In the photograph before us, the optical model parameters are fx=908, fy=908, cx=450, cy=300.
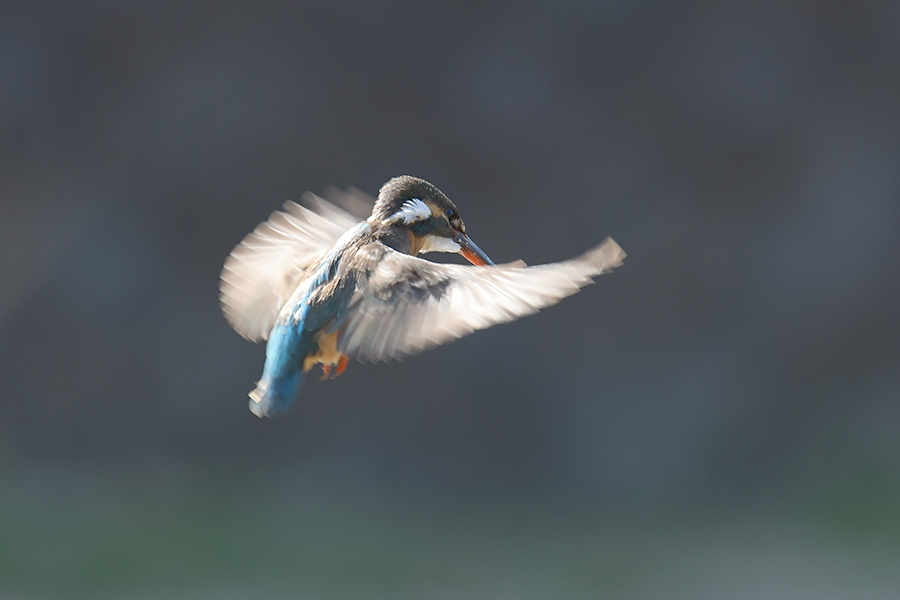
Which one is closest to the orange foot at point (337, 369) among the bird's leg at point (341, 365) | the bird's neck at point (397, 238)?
the bird's leg at point (341, 365)

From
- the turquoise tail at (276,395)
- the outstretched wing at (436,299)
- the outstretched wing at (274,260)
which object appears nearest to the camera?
the outstretched wing at (436,299)

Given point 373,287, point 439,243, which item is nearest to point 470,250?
point 439,243

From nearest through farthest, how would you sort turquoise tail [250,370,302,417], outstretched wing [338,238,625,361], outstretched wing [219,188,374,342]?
outstretched wing [338,238,625,361] < turquoise tail [250,370,302,417] < outstretched wing [219,188,374,342]

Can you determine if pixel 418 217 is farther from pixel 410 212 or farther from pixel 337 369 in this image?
pixel 337 369

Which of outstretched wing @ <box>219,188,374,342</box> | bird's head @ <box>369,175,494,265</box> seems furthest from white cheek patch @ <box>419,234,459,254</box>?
outstretched wing @ <box>219,188,374,342</box>

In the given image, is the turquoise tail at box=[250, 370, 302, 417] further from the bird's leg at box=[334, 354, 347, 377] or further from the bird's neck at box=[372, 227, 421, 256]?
the bird's neck at box=[372, 227, 421, 256]

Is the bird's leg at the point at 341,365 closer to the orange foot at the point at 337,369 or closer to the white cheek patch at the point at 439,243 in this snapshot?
the orange foot at the point at 337,369

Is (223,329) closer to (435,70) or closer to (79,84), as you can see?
(79,84)

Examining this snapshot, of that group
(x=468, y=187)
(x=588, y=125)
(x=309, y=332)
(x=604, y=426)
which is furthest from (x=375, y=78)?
(x=309, y=332)
